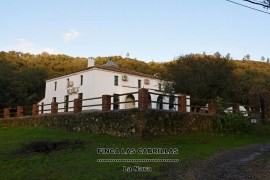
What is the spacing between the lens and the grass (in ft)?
39.4

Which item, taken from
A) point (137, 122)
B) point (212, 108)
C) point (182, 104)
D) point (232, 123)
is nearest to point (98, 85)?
point (212, 108)

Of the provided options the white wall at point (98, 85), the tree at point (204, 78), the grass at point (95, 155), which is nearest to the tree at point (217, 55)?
the tree at point (204, 78)

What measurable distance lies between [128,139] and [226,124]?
7.19 metres

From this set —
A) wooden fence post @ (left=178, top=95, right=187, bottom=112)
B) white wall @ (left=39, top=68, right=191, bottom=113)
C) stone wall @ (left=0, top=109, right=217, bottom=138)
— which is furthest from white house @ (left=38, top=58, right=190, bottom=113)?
wooden fence post @ (left=178, top=95, right=187, bottom=112)

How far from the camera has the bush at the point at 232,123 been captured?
2275 centimetres

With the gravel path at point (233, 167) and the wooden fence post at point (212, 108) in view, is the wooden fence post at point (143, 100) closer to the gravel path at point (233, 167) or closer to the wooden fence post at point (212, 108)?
the gravel path at point (233, 167)

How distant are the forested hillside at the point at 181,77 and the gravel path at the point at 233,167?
18717 mm

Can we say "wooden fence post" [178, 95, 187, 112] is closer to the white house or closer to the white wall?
the white house

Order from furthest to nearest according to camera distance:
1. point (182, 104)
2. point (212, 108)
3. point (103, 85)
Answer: point (103, 85), point (212, 108), point (182, 104)

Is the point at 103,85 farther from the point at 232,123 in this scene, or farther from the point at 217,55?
the point at 232,123

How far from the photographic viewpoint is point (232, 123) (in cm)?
2272

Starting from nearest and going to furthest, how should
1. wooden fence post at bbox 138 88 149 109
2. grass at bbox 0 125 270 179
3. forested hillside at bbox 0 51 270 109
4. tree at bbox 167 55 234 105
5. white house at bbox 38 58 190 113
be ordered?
1. grass at bbox 0 125 270 179
2. wooden fence post at bbox 138 88 149 109
3. tree at bbox 167 55 234 105
4. forested hillside at bbox 0 51 270 109
5. white house at bbox 38 58 190 113

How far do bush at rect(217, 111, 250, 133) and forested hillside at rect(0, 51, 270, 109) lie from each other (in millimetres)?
10432

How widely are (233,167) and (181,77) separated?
73.6 ft
